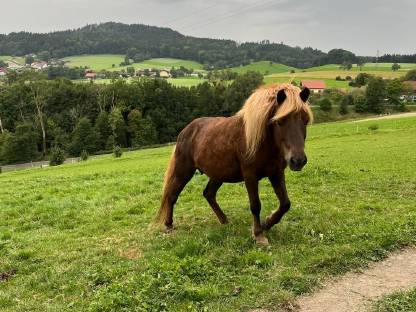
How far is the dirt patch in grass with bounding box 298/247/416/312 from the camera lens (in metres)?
6.14

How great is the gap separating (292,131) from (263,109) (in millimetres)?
795

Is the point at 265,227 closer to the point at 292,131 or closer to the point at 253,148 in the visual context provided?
the point at 253,148

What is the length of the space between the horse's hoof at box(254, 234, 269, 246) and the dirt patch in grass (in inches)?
68.8

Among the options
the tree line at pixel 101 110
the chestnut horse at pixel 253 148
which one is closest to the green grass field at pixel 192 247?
the chestnut horse at pixel 253 148

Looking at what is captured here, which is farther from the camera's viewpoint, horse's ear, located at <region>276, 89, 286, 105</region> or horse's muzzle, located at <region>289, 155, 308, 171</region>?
horse's ear, located at <region>276, 89, 286, 105</region>

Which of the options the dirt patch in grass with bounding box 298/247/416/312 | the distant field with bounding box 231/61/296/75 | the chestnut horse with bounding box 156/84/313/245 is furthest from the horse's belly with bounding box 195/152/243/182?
the distant field with bounding box 231/61/296/75

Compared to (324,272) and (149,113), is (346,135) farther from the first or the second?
(149,113)

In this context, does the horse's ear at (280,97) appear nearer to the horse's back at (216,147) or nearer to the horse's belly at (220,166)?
the horse's back at (216,147)

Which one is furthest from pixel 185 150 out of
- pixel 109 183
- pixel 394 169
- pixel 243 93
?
pixel 243 93

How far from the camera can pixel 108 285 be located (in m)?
7.13

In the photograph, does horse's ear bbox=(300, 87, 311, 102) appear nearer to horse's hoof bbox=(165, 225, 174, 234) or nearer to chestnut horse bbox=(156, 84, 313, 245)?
chestnut horse bbox=(156, 84, 313, 245)

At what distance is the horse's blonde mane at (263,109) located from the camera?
7594 mm

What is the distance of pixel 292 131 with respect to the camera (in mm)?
7500

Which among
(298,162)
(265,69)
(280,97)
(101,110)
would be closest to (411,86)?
(265,69)
